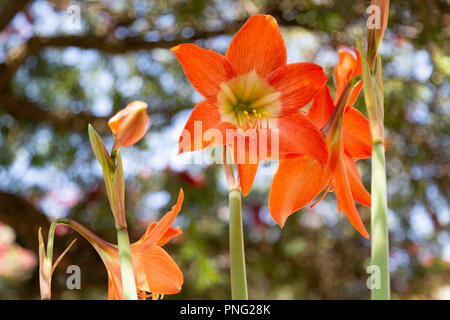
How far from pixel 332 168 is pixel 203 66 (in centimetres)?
10

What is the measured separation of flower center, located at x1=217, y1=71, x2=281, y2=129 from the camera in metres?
0.32

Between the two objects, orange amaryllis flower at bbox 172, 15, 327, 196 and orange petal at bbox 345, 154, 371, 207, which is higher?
orange amaryllis flower at bbox 172, 15, 327, 196

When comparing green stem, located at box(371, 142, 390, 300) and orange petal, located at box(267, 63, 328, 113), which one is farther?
orange petal, located at box(267, 63, 328, 113)

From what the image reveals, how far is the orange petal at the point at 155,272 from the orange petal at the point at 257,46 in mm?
129

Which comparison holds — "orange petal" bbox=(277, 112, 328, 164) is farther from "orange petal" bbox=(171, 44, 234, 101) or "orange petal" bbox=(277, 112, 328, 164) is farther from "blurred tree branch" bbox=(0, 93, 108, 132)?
"blurred tree branch" bbox=(0, 93, 108, 132)

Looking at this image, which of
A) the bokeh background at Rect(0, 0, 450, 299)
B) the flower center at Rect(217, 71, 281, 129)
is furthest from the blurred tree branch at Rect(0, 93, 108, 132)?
the flower center at Rect(217, 71, 281, 129)

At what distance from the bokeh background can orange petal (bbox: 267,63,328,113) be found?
3.36ft

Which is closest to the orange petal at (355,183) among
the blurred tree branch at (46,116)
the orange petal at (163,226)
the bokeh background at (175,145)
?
the orange petal at (163,226)

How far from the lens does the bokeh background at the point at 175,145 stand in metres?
1.45

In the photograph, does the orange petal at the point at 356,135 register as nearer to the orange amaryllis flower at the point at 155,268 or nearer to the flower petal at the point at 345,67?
the flower petal at the point at 345,67

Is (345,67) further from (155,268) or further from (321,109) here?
(155,268)

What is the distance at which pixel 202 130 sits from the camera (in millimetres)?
298

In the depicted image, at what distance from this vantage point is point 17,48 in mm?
1612
